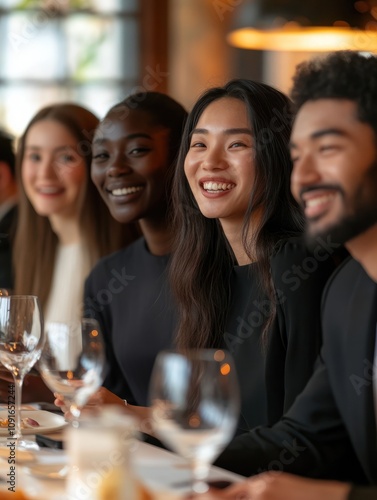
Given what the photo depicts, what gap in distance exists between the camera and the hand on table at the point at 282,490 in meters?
1.22

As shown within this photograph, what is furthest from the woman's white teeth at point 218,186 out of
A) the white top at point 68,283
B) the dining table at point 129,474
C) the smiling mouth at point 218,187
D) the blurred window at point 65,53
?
the blurred window at point 65,53

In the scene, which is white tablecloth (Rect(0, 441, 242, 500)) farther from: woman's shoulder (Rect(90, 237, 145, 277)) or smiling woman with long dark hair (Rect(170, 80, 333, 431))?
woman's shoulder (Rect(90, 237, 145, 277))

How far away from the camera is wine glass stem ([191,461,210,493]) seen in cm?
114

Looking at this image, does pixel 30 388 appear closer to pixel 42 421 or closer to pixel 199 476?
pixel 42 421

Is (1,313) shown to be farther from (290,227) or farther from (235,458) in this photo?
(290,227)

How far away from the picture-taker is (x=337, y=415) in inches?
65.4

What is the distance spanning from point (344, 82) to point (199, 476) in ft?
2.27

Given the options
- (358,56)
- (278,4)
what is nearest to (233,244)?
(358,56)

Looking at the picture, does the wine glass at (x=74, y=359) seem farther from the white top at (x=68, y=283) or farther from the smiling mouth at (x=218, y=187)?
the white top at (x=68, y=283)

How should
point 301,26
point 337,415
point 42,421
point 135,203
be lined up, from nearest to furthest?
point 337,415, point 42,421, point 135,203, point 301,26

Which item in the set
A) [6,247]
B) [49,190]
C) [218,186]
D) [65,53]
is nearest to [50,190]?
[49,190]

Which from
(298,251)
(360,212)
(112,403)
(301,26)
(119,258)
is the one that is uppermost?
(301,26)

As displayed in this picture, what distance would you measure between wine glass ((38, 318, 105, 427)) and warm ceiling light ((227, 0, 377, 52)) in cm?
257

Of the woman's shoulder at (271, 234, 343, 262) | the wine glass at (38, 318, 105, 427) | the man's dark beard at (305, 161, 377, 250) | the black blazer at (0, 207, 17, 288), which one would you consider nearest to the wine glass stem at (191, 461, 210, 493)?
the wine glass at (38, 318, 105, 427)
